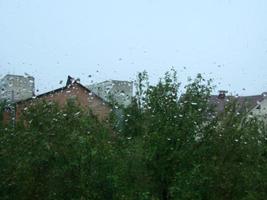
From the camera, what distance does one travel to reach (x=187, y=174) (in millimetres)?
9734

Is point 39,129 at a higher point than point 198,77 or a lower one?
lower

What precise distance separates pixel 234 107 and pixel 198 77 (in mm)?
1230

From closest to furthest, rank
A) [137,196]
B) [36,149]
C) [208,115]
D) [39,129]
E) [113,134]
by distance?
[137,196]
[36,149]
[39,129]
[113,134]
[208,115]

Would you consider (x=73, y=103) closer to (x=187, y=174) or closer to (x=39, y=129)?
(x=39, y=129)

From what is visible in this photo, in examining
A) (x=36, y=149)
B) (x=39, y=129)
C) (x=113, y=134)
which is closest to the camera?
(x=36, y=149)

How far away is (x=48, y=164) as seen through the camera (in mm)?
9445

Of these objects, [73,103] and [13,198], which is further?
[73,103]

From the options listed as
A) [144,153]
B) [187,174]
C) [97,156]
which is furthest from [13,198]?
[187,174]

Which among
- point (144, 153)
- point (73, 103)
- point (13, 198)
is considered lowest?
point (13, 198)

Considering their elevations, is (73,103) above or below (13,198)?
above

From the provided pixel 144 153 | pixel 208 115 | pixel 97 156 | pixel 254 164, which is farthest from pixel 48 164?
pixel 208 115

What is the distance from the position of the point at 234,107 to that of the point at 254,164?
9.35ft

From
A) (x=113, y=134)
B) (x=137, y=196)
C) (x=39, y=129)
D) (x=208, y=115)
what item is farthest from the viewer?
(x=208, y=115)

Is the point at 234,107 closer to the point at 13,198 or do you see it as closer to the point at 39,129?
the point at 39,129
